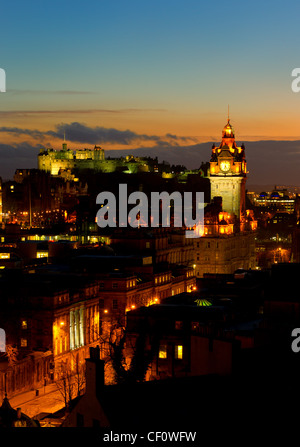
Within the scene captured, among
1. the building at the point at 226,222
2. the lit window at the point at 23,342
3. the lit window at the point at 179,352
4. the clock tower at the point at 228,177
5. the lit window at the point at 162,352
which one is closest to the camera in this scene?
the lit window at the point at 179,352

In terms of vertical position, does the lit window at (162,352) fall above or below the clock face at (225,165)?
below

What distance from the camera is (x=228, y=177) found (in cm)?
12594

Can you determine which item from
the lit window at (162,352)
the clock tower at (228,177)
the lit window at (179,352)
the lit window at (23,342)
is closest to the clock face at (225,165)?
the clock tower at (228,177)

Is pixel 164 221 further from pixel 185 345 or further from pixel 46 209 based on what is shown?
pixel 185 345

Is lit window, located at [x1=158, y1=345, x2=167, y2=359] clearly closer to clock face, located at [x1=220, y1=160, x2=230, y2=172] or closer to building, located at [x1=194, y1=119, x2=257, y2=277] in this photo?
building, located at [x1=194, y1=119, x2=257, y2=277]

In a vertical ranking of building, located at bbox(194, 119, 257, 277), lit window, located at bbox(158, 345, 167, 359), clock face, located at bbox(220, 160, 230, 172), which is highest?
clock face, located at bbox(220, 160, 230, 172)

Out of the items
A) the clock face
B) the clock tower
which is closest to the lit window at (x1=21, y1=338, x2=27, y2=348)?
the clock tower

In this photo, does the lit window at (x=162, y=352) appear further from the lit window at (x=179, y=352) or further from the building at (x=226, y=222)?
the building at (x=226, y=222)

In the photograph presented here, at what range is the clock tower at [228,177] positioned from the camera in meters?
126

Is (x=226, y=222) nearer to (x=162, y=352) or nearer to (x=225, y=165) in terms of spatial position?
(x=225, y=165)

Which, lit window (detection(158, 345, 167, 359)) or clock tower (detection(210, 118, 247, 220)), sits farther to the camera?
clock tower (detection(210, 118, 247, 220))

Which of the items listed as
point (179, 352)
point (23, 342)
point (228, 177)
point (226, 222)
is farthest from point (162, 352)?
point (228, 177)

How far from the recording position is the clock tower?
413 ft
